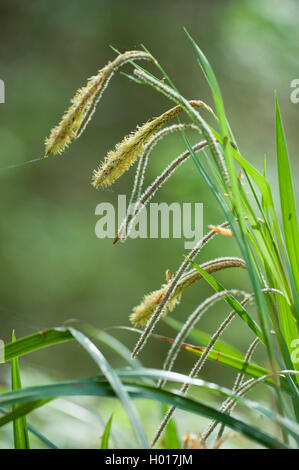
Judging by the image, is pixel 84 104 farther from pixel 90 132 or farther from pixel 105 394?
pixel 90 132

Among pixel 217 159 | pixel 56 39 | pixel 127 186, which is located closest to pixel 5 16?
pixel 56 39

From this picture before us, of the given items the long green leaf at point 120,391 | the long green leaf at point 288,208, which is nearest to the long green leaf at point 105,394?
the long green leaf at point 120,391

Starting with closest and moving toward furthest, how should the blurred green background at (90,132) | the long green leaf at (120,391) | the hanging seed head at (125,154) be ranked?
1. the long green leaf at (120,391)
2. the hanging seed head at (125,154)
3. the blurred green background at (90,132)

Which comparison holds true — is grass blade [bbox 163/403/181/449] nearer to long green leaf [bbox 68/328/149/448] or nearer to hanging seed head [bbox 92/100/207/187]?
long green leaf [bbox 68/328/149/448]

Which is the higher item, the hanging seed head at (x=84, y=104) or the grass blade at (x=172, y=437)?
the hanging seed head at (x=84, y=104)

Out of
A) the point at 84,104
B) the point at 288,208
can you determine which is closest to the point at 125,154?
the point at 84,104

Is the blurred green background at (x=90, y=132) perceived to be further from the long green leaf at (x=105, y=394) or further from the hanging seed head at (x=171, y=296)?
the long green leaf at (x=105, y=394)

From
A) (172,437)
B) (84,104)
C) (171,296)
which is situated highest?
(84,104)
